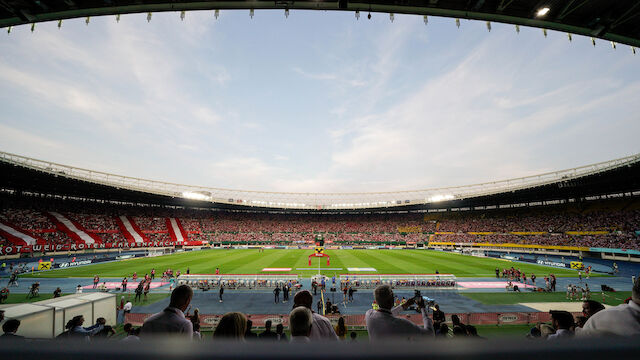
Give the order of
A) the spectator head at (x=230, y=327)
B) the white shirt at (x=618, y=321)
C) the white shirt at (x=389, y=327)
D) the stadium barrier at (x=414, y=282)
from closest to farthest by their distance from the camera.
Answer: the white shirt at (x=618, y=321)
the spectator head at (x=230, y=327)
the white shirt at (x=389, y=327)
the stadium barrier at (x=414, y=282)

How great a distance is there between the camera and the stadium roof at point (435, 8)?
876 centimetres

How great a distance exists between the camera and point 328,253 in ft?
177

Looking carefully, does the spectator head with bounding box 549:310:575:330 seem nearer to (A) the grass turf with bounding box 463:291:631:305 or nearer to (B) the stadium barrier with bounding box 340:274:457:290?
(A) the grass turf with bounding box 463:291:631:305

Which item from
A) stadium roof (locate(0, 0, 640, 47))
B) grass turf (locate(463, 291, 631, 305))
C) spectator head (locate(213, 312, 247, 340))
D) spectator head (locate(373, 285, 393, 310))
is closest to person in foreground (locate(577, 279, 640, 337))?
spectator head (locate(373, 285, 393, 310))

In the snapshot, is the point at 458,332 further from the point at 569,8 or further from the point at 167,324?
the point at 569,8

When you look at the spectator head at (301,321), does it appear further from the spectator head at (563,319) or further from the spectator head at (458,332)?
the spectator head at (458,332)

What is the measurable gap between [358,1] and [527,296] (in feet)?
85.9

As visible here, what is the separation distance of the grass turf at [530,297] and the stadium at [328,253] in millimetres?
177

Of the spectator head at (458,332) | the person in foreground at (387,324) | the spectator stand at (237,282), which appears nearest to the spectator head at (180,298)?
the person in foreground at (387,324)

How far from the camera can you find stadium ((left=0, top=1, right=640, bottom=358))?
910cm

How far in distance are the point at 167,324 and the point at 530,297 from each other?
28.1m

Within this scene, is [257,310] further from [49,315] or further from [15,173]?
[15,173]

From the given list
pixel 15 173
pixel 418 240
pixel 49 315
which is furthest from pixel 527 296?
pixel 15 173

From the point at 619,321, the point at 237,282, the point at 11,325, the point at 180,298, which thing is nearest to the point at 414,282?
the point at 237,282
